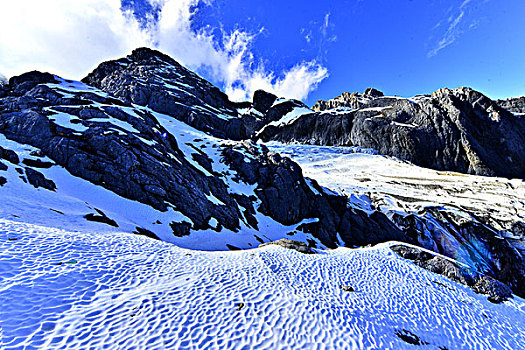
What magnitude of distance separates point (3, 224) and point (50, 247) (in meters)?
3.51

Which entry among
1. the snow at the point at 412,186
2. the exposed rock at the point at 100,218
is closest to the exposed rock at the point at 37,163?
the exposed rock at the point at 100,218

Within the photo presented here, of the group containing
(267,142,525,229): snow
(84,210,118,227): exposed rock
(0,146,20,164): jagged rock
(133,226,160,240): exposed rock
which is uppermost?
(267,142,525,229): snow

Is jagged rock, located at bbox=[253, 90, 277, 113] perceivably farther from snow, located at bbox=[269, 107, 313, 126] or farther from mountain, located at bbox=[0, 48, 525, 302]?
mountain, located at bbox=[0, 48, 525, 302]

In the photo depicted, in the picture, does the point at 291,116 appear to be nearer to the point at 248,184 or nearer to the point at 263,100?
the point at 263,100

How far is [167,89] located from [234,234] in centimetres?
8851

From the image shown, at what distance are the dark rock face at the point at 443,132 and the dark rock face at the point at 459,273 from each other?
83.0m

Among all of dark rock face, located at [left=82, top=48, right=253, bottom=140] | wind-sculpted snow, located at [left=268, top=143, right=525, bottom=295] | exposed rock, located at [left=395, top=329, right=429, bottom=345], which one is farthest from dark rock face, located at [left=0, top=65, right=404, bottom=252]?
dark rock face, located at [left=82, top=48, right=253, bottom=140]

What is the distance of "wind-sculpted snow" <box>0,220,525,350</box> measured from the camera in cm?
585

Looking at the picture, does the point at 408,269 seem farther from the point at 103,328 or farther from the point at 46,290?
the point at 46,290

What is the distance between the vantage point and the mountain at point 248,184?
2136 centimetres

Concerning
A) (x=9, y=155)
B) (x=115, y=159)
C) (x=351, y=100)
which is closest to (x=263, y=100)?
(x=351, y=100)

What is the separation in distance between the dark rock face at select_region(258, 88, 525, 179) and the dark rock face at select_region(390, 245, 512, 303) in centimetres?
8300

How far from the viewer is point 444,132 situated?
85.0 meters

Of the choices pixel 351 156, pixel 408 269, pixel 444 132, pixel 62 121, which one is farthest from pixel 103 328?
pixel 444 132
